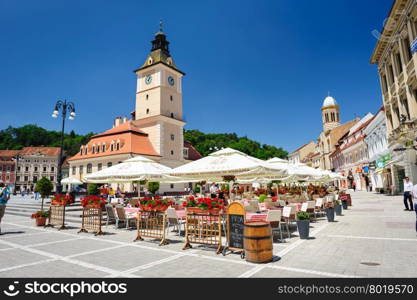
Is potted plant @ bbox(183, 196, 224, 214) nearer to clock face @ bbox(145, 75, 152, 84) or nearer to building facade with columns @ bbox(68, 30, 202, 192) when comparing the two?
building facade with columns @ bbox(68, 30, 202, 192)

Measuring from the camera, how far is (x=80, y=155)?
45.2 meters

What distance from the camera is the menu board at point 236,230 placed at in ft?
21.9

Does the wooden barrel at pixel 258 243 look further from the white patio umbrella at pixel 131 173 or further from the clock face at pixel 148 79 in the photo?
the clock face at pixel 148 79

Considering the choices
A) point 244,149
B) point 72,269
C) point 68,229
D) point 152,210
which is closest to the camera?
point 72,269

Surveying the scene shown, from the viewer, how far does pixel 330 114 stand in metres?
Answer: 73.4

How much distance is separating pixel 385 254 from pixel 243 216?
3548 mm

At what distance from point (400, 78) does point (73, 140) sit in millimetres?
99498

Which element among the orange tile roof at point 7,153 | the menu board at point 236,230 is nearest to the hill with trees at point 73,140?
the orange tile roof at point 7,153

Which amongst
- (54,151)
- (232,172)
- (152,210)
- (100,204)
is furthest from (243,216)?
(54,151)

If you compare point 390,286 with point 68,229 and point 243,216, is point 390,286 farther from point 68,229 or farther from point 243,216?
point 68,229

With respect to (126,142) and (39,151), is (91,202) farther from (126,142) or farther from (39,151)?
(39,151)

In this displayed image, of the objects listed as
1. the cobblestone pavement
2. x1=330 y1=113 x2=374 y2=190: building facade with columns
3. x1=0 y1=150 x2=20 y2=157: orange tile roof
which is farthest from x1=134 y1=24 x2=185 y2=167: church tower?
x1=0 y1=150 x2=20 y2=157: orange tile roof

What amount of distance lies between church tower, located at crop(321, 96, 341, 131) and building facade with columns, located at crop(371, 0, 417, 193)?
47748mm

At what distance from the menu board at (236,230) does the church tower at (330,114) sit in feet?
243
